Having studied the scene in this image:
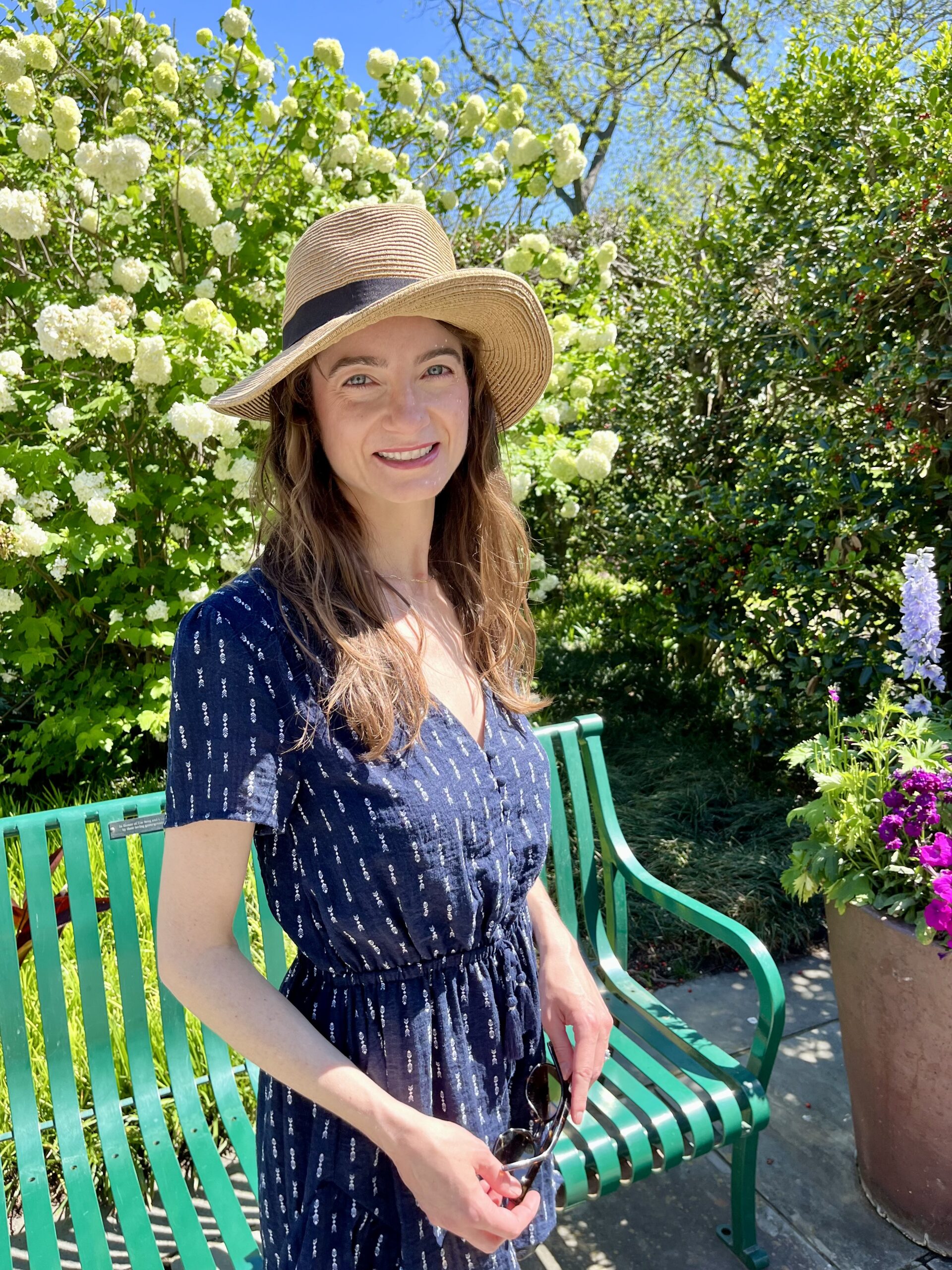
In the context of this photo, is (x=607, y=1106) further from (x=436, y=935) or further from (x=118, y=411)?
(x=118, y=411)

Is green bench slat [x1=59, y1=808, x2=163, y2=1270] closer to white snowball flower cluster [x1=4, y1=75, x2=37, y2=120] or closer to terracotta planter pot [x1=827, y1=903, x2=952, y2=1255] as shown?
terracotta planter pot [x1=827, y1=903, x2=952, y2=1255]

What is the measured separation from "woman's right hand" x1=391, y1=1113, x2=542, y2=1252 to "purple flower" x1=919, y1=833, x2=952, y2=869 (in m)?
1.29

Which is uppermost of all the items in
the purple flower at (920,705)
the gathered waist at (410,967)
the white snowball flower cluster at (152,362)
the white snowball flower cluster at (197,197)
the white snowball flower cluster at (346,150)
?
the white snowball flower cluster at (346,150)

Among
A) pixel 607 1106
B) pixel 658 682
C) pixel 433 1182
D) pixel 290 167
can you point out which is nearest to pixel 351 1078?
pixel 433 1182

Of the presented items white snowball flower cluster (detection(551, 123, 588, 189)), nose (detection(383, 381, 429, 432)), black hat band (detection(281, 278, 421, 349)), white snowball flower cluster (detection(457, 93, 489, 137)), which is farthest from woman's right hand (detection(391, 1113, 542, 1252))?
white snowball flower cluster (detection(457, 93, 489, 137))

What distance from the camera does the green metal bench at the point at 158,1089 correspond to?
1927 millimetres

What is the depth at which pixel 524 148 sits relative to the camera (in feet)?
15.1

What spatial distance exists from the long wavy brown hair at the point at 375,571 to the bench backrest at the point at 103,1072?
93 cm

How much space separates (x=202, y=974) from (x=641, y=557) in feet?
13.6

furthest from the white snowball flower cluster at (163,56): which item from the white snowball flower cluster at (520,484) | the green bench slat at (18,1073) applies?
the green bench slat at (18,1073)

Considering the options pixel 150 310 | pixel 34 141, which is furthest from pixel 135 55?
pixel 150 310

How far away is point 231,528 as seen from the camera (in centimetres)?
411

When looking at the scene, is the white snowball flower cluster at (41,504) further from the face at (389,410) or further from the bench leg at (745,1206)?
the bench leg at (745,1206)

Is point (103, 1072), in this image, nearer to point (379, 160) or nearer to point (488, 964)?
point (488, 964)
